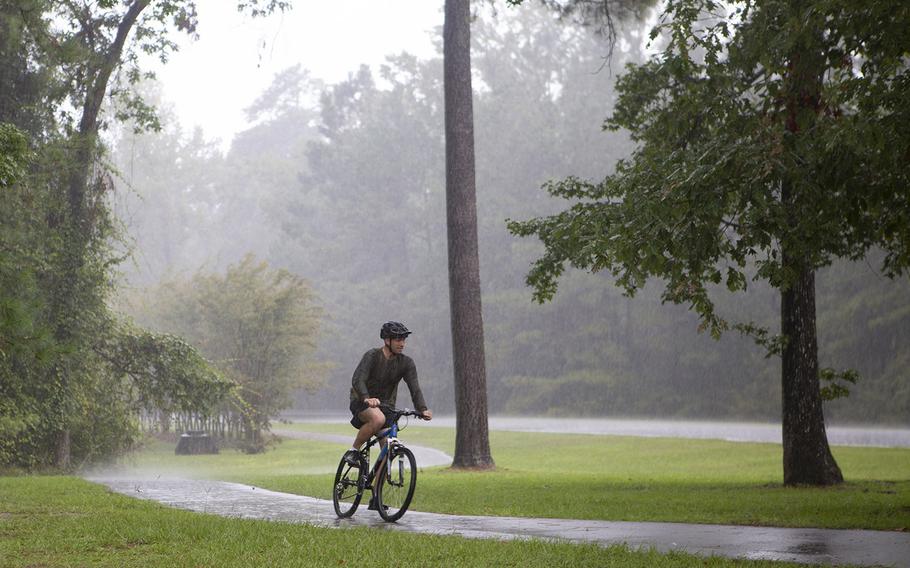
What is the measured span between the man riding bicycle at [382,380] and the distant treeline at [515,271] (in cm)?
3835

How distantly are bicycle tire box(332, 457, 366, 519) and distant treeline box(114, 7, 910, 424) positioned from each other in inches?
1478

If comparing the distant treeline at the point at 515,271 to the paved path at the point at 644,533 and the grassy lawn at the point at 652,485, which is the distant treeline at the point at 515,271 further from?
the paved path at the point at 644,533

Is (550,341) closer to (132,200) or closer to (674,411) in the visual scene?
(674,411)

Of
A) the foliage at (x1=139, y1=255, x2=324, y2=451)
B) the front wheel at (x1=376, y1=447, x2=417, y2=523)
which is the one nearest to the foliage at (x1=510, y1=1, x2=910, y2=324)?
the front wheel at (x1=376, y1=447, x2=417, y2=523)

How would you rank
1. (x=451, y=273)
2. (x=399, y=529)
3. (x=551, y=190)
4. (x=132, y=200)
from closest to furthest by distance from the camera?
(x=399, y=529)
(x=551, y=190)
(x=451, y=273)
(x=132, y=200)

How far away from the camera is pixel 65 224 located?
24109mm

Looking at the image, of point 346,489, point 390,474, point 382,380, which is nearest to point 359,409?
point 382,380

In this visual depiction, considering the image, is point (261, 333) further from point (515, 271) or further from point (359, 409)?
point (359, 409)

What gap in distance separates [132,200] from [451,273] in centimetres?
7092

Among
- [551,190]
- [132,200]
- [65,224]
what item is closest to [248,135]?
[132,200]

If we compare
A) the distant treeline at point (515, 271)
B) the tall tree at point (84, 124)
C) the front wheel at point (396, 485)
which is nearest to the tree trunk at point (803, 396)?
the front wheel at point (396, 485)

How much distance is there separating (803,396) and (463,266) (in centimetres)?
760

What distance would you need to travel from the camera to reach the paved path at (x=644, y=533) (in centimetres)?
887

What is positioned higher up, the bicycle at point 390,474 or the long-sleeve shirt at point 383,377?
the long-sleeve shirt at point 383,377
